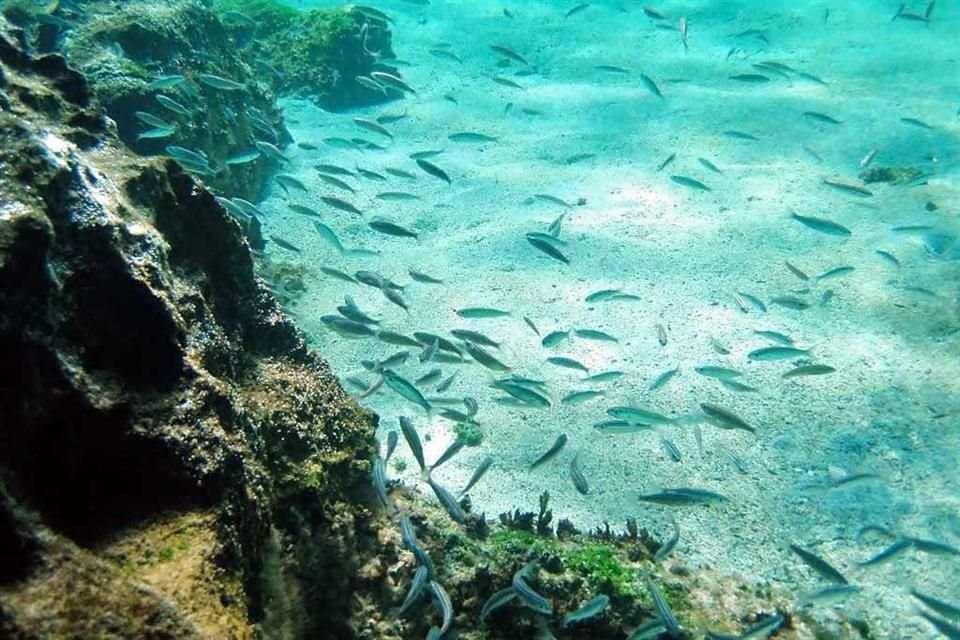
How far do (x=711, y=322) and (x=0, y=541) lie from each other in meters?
7.80

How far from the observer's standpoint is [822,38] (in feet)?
61.4

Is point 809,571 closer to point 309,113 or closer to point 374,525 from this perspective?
point 374,525

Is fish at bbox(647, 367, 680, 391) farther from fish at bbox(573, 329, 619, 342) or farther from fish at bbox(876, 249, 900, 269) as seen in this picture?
fish at bbox(876, 249, 900, 269)

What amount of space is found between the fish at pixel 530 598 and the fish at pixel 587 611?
0.11 metres

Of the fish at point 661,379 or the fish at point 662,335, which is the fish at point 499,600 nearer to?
the fish at point 661,379

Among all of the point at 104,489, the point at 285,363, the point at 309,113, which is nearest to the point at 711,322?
the point at 285,363

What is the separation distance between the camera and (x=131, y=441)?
6.75 ft

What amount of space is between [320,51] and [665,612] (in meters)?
15.9

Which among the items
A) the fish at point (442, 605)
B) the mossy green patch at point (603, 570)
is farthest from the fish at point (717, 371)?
the fish at point (442, 605)

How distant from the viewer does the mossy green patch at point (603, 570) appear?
373cm

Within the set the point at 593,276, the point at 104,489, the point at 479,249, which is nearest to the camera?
the point at 104,489

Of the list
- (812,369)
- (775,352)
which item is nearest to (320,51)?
(775,352)

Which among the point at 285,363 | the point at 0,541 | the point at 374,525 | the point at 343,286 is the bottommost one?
the point at 343,286

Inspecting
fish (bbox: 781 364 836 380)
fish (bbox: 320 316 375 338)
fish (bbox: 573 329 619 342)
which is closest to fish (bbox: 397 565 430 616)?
fish (bbox: 320 316 375 338)
